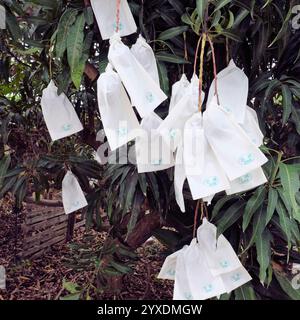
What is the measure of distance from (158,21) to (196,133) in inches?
18.5

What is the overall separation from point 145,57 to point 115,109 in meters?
0.19

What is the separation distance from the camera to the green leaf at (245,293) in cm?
100

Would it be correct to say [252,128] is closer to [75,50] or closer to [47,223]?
[75,50]

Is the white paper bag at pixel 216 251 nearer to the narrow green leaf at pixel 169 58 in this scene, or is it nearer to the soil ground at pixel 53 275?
the narrow green leaf at pixel 169 58

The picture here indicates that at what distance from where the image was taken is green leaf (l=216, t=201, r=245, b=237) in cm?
93

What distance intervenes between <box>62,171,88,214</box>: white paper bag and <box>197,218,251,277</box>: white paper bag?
0.53 metres

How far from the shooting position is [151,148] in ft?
2.69

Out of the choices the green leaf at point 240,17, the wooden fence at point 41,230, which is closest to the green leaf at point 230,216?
the green leaf at point 240,17

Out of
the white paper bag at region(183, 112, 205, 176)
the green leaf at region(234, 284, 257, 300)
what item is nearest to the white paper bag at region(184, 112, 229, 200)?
the white paper bag at region(183, 112, 205, 176)

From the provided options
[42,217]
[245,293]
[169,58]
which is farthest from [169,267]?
[42,217]

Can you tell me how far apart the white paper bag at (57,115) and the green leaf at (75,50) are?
0.18 metres

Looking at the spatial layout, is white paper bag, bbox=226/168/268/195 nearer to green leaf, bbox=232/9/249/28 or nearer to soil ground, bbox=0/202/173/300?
green leaf, bbox=232/9/249/28

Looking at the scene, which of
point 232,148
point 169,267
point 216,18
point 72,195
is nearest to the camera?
point 232,148
